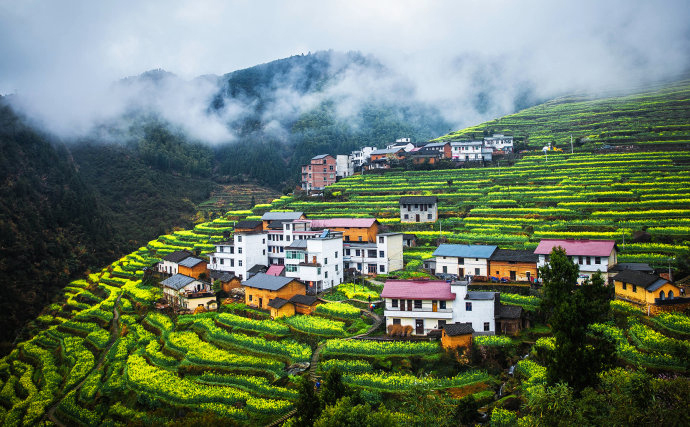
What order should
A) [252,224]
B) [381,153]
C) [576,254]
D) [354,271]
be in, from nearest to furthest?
[576,254] → [354,271] → [252,224] → [381,153]

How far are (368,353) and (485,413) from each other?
7603 mm

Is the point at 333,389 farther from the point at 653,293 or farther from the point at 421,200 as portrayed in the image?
the point at 421,200

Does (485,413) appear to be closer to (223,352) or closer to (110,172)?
(223,352)

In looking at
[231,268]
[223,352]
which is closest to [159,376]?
[223,352]

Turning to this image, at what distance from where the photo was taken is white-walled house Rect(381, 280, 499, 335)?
28094 mm

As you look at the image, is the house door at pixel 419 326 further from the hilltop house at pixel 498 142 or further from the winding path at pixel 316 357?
the hilltop house at pixel 498 142

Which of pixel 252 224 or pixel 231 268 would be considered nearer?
pixel 231 268

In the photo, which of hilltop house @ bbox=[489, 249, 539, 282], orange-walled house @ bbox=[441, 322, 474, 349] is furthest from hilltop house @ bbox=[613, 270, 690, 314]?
orange-walled house @ bbox=[441, 322, 474, 349]

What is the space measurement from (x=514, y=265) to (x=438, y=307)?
959 cm

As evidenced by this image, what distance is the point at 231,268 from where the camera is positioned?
45062 mm

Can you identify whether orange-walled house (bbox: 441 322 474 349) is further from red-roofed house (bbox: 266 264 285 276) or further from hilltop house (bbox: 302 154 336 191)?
hilltop house (bbox: 302 154 336 191)

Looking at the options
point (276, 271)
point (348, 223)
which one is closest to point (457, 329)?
→ point (276, 271)

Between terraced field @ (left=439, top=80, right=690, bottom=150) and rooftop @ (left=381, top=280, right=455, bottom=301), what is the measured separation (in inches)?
1689

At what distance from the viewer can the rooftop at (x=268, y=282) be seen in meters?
36.3
